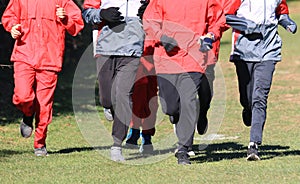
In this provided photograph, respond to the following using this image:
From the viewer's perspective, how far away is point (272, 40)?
10383mm

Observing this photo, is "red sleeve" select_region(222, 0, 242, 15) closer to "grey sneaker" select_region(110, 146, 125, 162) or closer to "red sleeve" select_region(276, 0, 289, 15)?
"red sleeve" select_region(276, 0, 289, 15)

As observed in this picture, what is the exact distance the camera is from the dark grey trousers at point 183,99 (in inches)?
388

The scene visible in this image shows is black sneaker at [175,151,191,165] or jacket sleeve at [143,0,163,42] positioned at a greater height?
jacket sleeve at [143,0,163,42]

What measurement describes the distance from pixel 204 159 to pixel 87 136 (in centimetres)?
315

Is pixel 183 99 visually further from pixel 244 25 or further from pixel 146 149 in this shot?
pixel 146 149

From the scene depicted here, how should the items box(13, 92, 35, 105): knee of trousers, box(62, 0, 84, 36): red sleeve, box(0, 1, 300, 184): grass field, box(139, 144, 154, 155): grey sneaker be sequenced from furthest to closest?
1. box(139, 144, 154, 155): grey sneaker
2. box(62, 0, 84, 36): red sleeve
3. box(13, 92, 35, 105): knee of trousers
4. box(0, 1, 300, 184): grass field

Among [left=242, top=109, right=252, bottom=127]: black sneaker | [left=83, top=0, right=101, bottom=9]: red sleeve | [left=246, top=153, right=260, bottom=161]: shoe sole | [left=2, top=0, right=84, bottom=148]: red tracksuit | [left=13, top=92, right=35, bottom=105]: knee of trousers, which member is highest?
[left=83, top=0, right=101, bottom=9]: red sleeve

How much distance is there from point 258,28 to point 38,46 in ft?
8.57

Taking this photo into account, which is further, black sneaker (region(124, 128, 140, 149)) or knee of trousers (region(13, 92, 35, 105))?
black sneaker (region(124, 128, 140, 149))

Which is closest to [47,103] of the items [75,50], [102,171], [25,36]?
[25,36]

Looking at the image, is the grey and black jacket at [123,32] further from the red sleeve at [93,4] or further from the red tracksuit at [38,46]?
the red tracksuit at [38,46]

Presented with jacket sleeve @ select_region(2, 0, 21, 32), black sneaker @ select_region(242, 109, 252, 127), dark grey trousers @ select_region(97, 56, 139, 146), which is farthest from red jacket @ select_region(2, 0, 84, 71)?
black sneaker @ select_region(242, 109, 252, 127)

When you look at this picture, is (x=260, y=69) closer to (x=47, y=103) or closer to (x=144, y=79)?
(x=144, y=79)

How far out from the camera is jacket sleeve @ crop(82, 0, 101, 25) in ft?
33.0
